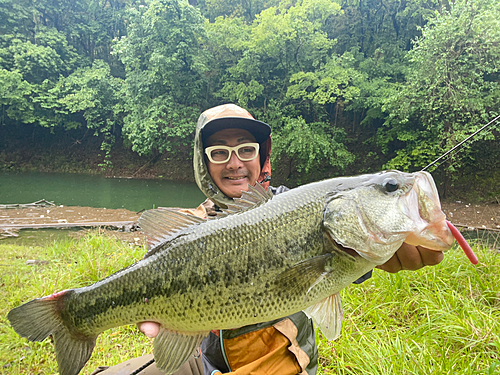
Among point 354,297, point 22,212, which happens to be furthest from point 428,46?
point 22,212

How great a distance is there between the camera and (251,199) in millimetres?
1390

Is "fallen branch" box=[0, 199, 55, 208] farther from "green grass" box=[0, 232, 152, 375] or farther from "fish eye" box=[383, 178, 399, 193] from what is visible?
"fish eye" box=[383, 178, 399, 193]

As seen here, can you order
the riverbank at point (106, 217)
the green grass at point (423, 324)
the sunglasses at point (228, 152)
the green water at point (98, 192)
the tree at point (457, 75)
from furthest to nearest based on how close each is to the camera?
1. the green water at point (98, 192)
2. the tree at point (457, 75)
3. the riverbank at point (106, 217)
4. the sunglasses at point (228, 152)
5. the green grass at point (423, 324)

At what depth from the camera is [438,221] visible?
1073mm

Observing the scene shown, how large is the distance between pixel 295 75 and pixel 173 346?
50.4 feet

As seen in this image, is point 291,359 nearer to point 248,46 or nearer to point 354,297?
point 354,297

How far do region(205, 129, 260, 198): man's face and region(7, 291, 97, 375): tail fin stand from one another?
1.37 m

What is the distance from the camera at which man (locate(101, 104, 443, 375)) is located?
5.17ft

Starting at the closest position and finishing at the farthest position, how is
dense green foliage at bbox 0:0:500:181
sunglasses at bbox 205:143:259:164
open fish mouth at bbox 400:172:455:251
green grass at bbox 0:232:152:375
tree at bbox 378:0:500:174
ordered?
open fish mouth at bbox 400:172:455:251 → sunglasses at bbox 205:143:259:164 → green grass at bbox 0:232:152:375 → tree at bbox 378:0:500:174 → dense green foliage at bbox 0:0:500:181

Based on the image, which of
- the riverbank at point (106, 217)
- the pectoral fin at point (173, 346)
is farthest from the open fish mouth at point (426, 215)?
the riverbank at point (106, 217)

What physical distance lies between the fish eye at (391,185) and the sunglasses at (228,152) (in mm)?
1371

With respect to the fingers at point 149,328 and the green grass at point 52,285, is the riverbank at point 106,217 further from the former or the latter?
the fingers at point 149,328

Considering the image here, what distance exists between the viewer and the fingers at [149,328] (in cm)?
131

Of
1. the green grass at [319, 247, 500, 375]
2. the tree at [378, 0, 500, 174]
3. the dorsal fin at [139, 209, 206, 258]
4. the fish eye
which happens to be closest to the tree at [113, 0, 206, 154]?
the tree at [378, 0, 500, 174]
